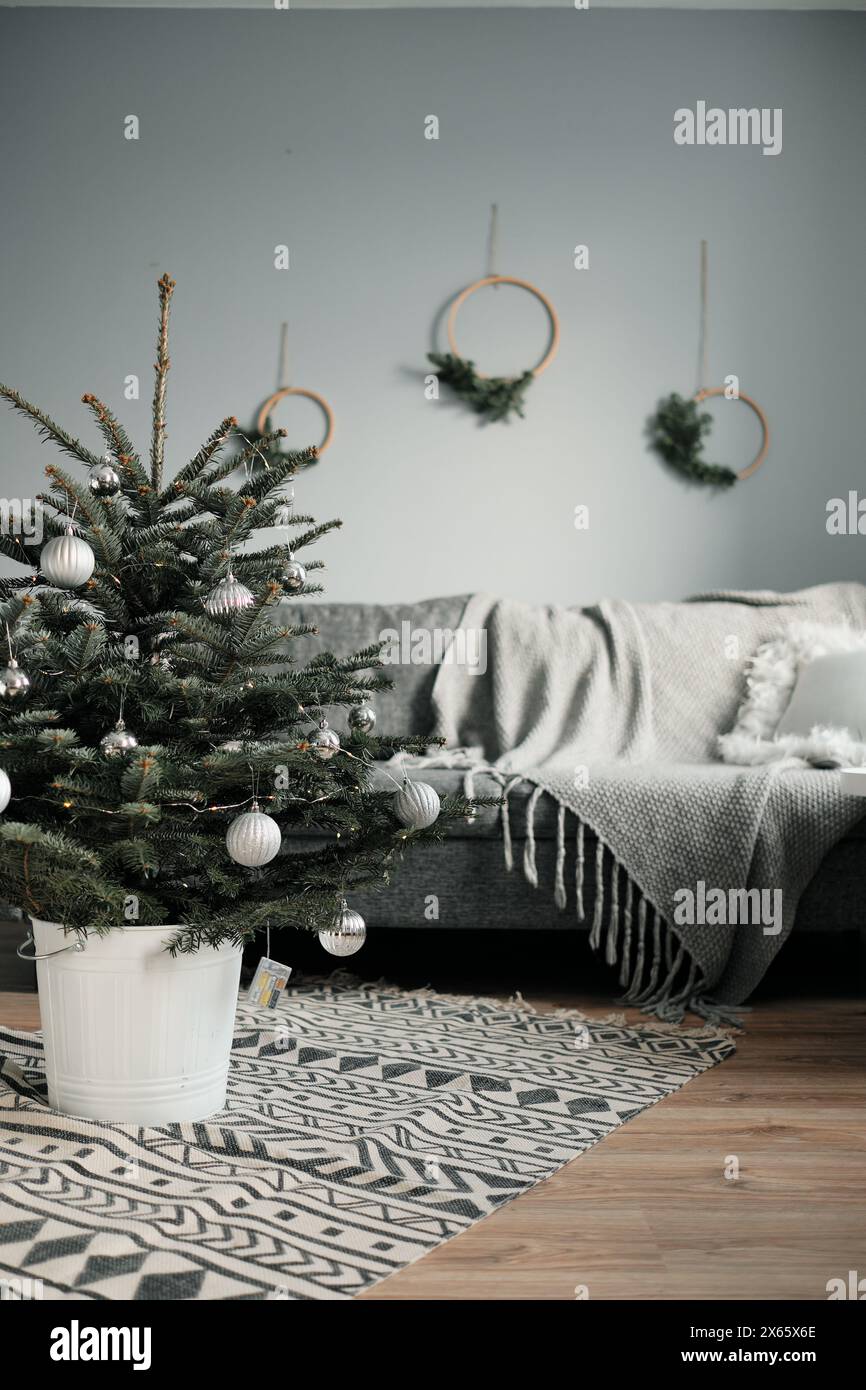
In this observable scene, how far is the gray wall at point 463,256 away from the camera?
336 cm

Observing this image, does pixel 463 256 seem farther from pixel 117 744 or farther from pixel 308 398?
pixel 117 744

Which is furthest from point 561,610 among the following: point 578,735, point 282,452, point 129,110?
point 129,110

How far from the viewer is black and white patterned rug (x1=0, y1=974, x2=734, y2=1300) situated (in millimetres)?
1047

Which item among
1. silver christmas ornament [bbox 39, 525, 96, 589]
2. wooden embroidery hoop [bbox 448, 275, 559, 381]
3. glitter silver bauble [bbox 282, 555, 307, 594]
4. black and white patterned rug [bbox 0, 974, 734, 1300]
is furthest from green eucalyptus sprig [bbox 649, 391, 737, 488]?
silver christmas ornament [bbox 39, 525, 96, 589]

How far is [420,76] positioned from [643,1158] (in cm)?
313

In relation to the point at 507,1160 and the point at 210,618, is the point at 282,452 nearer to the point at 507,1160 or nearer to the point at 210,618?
the point at 210,618

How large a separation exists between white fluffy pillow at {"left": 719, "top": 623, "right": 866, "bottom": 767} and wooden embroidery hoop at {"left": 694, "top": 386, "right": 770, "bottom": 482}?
0.68m

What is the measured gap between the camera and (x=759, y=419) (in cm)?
334

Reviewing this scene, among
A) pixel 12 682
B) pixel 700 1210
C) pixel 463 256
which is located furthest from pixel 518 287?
pixel 700 1210

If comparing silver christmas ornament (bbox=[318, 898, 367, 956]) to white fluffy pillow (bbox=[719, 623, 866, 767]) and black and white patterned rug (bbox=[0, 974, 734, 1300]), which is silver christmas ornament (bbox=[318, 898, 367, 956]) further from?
white fluffy pillow (bbox=[719, 623, 866, 767])

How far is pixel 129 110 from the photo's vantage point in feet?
11.3

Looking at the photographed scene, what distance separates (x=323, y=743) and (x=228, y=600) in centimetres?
21
